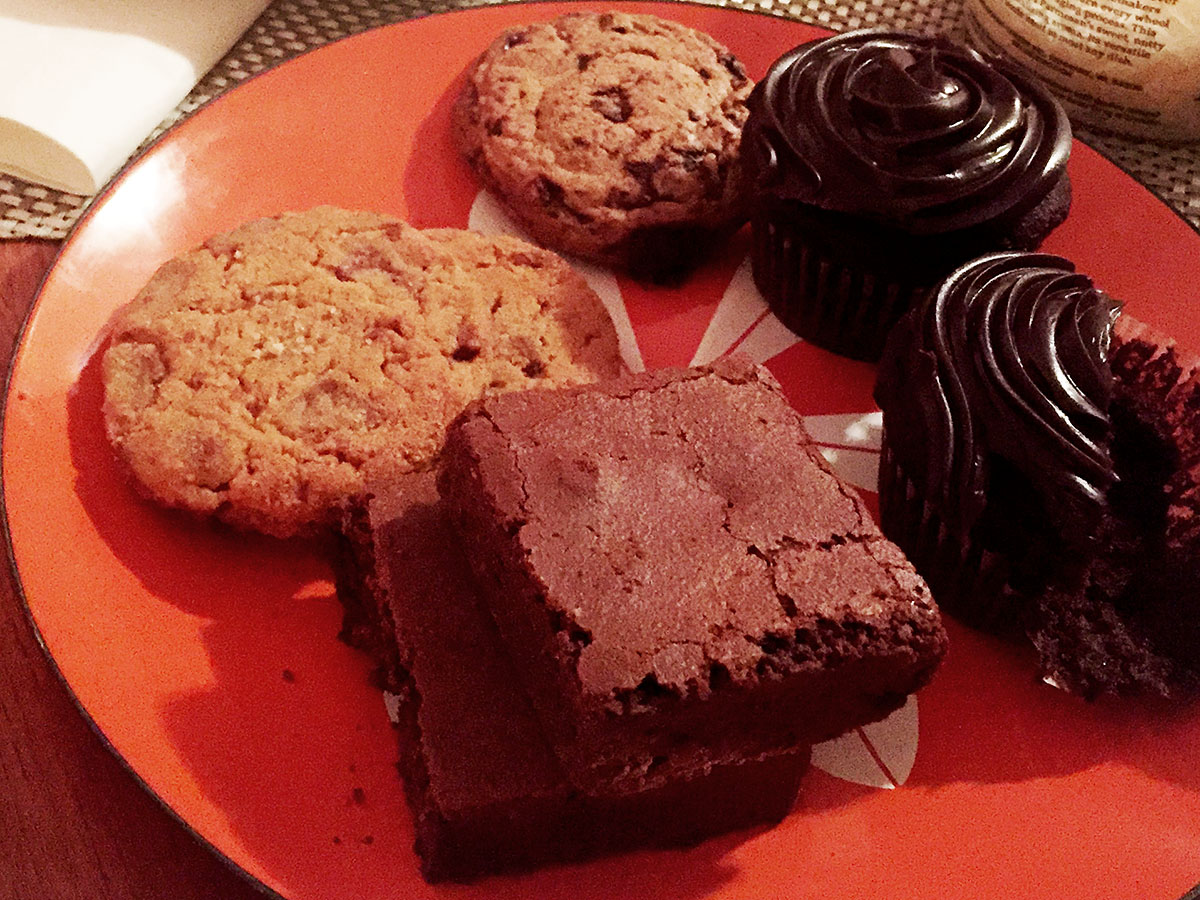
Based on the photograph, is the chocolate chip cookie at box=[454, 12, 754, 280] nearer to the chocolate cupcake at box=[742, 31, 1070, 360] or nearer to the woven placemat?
the chocolate cupcake at box=[742, 31, 1070, 360]

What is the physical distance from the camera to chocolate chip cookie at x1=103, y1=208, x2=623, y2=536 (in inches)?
64.6

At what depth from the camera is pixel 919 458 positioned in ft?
5.13

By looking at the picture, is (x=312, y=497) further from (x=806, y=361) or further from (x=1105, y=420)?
(x=1105, y=420)

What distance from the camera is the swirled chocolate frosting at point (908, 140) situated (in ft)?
5.61

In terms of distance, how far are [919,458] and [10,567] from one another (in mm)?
1365

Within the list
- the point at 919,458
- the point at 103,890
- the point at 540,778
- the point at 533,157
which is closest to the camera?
the point at 540,778

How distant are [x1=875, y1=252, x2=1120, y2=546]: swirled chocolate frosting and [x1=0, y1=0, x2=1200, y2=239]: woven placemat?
2.65 ft

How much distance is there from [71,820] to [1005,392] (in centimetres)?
143

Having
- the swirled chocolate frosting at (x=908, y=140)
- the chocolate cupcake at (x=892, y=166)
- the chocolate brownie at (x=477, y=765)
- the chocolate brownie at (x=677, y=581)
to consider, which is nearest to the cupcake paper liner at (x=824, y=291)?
the chocolate cupcake at (x=892, y=166)

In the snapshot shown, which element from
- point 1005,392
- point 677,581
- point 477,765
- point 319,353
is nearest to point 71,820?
point 477,765

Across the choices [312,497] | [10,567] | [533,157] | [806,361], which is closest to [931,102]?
[806,361]

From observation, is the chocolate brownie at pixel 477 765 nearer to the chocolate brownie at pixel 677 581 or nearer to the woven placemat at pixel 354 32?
the chocolate brownie at pixel 677 581

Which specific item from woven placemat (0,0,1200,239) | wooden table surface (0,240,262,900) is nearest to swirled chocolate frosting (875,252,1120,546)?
woven placemat (0,0,1200,239)

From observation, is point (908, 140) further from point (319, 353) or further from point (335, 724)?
point (335, 724)
